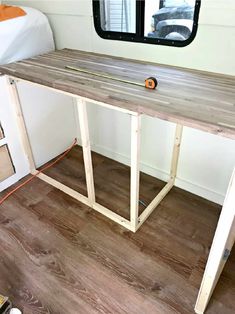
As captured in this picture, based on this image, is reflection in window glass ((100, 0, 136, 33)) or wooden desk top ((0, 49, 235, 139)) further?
reflection in window glass ((100, 0, 136, 33))

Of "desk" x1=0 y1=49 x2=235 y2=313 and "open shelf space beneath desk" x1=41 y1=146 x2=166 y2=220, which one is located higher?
"desk" x1=0 y1=49 x2=235 y2=313

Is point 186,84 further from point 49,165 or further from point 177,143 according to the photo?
point 49,165

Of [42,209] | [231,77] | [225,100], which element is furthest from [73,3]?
[42,209]

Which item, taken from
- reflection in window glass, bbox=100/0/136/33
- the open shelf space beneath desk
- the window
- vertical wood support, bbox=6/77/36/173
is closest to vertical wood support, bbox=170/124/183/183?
the open shelf space beneath desk

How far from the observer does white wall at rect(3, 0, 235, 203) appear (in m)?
1.34

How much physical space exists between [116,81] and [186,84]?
357 mm

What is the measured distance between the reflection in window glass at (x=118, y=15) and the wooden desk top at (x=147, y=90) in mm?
213

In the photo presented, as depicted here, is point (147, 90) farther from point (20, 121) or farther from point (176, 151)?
point (20, 121)

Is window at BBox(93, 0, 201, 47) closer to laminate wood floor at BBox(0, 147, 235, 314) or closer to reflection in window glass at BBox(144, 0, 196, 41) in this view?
reflection in window glass at BBox(144, 0, 196, 41)

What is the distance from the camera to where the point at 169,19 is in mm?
1484

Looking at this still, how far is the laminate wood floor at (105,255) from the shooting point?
49.5 inches

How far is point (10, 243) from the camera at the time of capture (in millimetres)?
1555

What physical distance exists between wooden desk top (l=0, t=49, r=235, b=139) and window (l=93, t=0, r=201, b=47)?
6.8 inches

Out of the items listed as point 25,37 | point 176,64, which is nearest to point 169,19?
point 176,64
